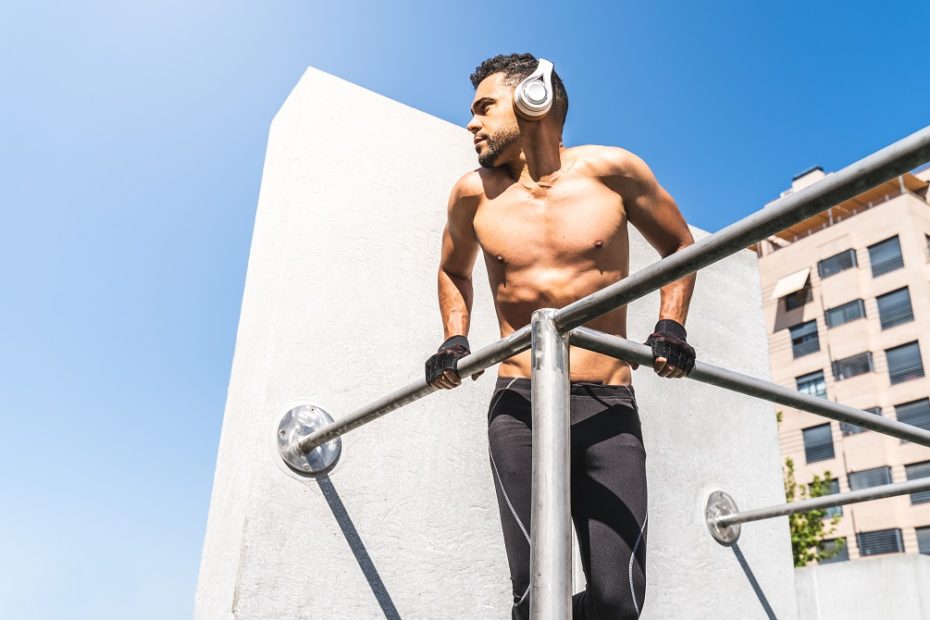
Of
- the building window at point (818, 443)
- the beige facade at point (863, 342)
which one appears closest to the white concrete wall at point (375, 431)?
the beige facade at point (863, 342)

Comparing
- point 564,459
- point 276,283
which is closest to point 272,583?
point 276,283

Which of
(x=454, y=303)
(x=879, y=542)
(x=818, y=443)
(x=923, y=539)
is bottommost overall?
(x=454, y=303)

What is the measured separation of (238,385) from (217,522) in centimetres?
41

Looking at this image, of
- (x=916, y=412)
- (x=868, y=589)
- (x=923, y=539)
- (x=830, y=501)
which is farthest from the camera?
(x=916, y=412)

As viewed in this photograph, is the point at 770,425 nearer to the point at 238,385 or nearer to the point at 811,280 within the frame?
the point at 238,385

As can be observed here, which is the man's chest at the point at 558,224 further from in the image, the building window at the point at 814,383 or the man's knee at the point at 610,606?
the building window at the point at 814,383

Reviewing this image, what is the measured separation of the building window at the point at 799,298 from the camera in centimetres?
2486

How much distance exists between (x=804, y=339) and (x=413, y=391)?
82.7 feet

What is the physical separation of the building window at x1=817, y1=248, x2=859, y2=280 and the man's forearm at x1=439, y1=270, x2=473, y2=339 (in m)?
24.3

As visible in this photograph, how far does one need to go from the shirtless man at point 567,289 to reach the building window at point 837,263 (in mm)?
24284

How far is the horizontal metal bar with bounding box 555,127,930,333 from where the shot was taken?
3.27 feet

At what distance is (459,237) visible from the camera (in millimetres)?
2000

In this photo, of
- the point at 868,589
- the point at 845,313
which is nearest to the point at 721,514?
the point at 868,589

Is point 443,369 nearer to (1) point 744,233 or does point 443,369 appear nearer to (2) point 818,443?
(1) point 744,233
